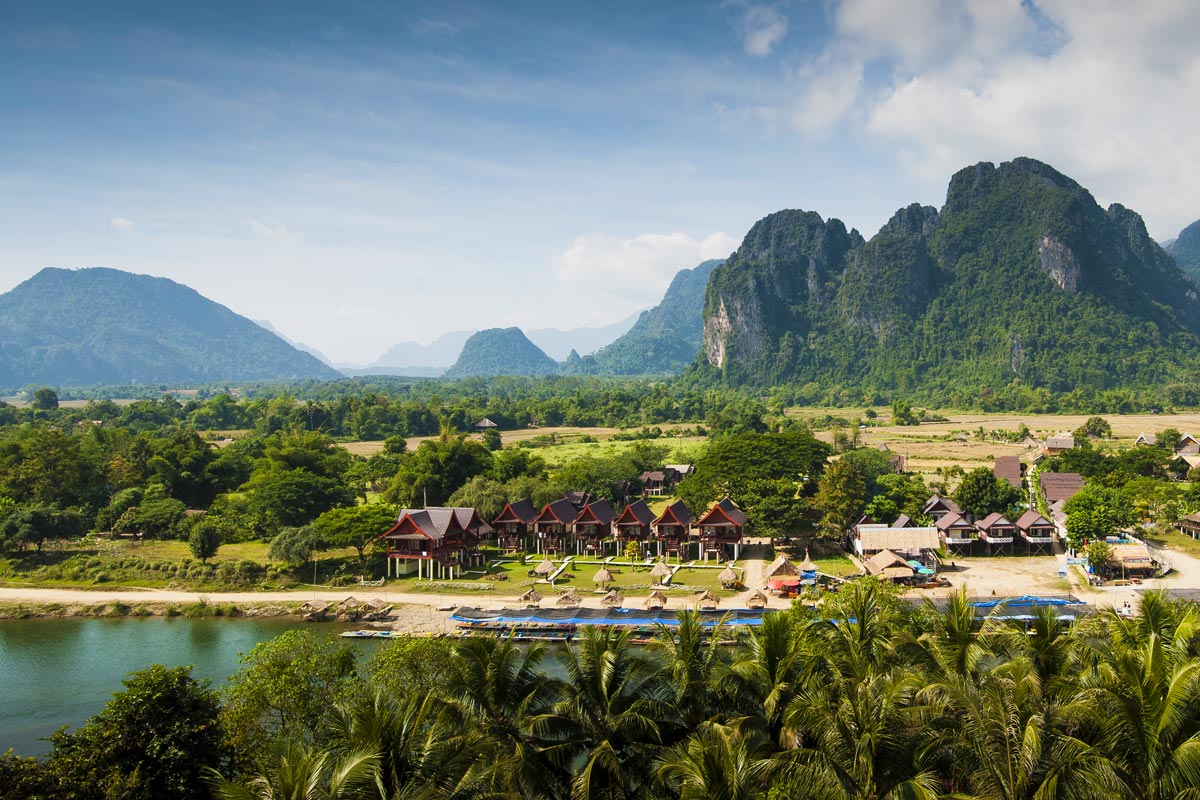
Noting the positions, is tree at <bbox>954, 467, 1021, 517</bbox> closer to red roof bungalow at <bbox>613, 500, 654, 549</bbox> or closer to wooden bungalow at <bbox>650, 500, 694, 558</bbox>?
wooden bungalow at <bbox>650, 500, 694, 558</bbox>

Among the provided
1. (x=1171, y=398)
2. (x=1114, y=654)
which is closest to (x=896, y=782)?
(x=1114, y=654)

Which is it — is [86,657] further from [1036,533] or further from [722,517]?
[1036,533]

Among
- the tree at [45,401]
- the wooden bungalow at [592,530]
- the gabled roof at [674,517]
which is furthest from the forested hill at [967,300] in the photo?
the tree at [45,401]

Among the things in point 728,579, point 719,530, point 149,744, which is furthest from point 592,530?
point 149,744

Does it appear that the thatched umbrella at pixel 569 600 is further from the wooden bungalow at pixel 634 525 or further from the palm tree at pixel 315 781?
the palm tree at pixel 315 781

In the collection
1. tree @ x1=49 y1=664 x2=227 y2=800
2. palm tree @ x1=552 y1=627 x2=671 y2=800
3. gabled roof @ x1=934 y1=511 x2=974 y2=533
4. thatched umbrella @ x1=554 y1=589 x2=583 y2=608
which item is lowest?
thatched umbrella @ x1=554 y1=589 x2=583 y2=608

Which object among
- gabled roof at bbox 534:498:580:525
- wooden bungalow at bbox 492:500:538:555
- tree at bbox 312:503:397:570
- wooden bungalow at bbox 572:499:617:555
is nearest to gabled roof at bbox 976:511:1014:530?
wooden bungalow at bbox 572:499:617:555
